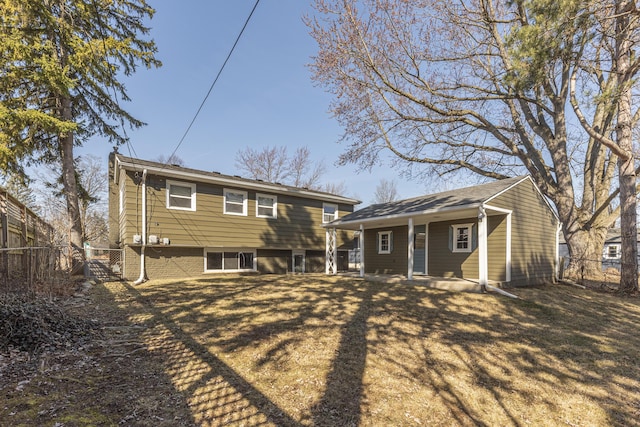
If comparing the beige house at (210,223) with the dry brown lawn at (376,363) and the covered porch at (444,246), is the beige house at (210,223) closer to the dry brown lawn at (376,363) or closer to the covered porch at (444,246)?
the covered porch at (444,246)

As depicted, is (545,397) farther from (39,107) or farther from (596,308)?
(39,107)

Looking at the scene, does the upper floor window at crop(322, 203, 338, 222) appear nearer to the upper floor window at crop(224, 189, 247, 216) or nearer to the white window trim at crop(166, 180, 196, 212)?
the upper floor window at crop(224, 189, 247, 216)

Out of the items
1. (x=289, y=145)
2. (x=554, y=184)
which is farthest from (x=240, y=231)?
(x=289, y=145)

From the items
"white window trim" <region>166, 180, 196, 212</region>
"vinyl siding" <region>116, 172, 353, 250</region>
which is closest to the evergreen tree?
"vinyl siding" <region>116, 172, 353, 250</region>

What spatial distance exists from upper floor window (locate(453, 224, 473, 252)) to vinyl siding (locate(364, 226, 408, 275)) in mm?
2038

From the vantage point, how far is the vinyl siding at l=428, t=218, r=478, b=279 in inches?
422

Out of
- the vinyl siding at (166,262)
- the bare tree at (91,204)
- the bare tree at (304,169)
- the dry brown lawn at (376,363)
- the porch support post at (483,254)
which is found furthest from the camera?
the bare tree at (304,169)

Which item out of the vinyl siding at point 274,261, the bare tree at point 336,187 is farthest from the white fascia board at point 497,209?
the bare tree at point 336,187

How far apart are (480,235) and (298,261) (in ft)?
28.2

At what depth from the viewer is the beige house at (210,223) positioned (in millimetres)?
10742

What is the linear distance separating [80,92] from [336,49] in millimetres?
10605

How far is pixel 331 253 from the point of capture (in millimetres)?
15031

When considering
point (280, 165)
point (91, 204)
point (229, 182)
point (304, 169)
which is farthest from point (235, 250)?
point (304, 169)

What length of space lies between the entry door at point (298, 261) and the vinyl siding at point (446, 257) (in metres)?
6.07
